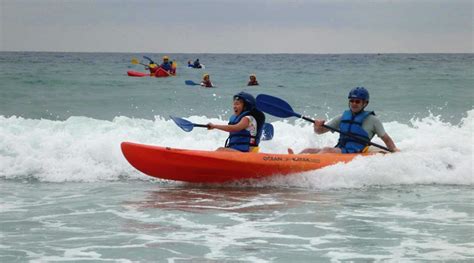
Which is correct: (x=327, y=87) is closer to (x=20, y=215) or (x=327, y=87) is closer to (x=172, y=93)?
(x=172, y=93)

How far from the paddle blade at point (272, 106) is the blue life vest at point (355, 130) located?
58cm

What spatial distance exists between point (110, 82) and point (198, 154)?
1549 centimetres

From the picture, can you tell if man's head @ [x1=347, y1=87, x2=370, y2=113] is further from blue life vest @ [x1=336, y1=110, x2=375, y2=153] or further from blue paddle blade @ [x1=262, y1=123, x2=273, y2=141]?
blue paddle blade @ [x1=262, y1=123, x2=273, y2=141]

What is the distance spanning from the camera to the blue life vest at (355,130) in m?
7.71

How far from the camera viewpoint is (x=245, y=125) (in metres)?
7.51

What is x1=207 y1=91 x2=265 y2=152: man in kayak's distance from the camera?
24.7 feet

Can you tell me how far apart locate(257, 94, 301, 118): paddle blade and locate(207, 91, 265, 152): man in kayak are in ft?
1.42

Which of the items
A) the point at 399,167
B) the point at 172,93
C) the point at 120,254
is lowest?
the point at 120,254

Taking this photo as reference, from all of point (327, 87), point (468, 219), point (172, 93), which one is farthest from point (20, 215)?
point (327, 87)

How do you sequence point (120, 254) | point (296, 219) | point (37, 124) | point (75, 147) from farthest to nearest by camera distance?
1. point (37, 124)
2. point (75, 147)
3. point (296, 219)
4. point (120, 254)

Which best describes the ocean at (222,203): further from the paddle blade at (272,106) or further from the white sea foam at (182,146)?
the paddle blade at (272,106)

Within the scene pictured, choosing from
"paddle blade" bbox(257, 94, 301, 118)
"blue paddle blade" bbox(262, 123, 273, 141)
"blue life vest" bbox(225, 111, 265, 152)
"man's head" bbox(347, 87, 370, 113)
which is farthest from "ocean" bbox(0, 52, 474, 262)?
"paddle blade" bbox(257, 94, 301, 118)

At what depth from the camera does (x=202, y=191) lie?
723 centimetres

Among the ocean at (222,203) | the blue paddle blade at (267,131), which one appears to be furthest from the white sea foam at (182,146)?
the blue paddle blade at (267,131)
